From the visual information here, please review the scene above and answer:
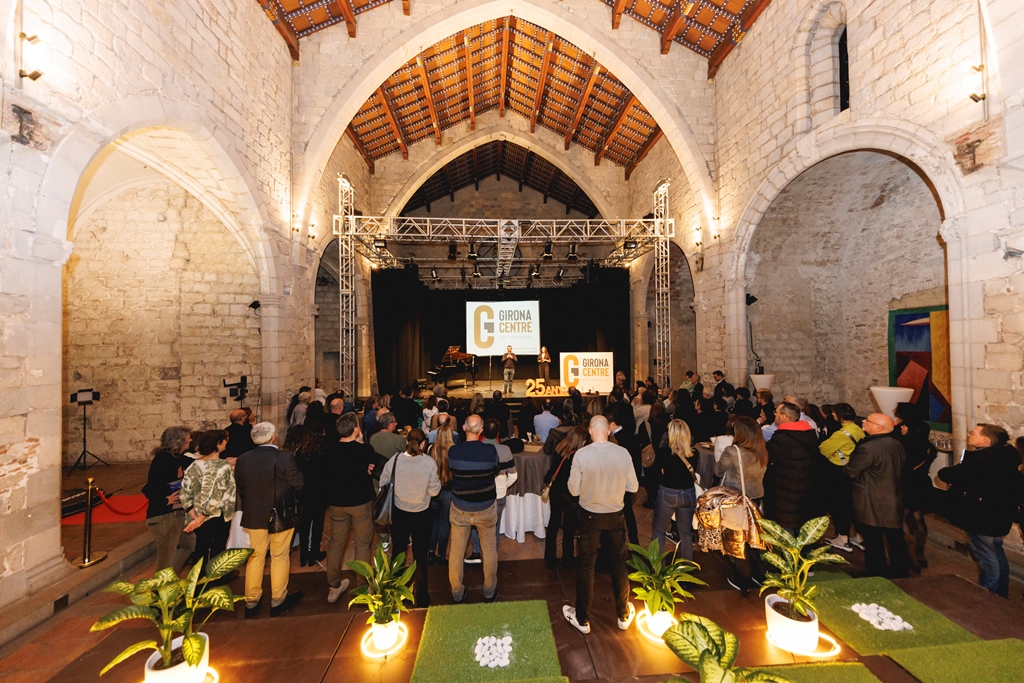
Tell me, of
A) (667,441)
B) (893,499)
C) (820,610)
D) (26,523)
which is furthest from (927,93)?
(26,523)

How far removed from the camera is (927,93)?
417 cm

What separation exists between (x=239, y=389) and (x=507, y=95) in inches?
424

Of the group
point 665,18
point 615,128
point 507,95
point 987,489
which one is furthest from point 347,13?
point 987,489

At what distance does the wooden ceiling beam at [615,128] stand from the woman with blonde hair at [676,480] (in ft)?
29.7

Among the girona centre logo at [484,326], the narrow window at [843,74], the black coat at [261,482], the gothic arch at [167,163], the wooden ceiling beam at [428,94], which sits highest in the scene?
the wooden ceiling beam at [428,94]

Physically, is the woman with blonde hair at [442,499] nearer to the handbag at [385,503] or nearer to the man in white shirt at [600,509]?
the handbag at [385,503]

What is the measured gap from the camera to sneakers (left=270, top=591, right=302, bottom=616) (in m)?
2.91

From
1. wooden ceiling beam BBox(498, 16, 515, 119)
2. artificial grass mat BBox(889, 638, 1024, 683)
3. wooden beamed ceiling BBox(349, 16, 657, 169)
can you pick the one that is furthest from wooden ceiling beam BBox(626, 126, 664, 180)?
artificial grass mat BBox(889, 638, 1024, 683)

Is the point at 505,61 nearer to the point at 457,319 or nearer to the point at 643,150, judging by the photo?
the point at 643,150

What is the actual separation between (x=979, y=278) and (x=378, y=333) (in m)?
10.9

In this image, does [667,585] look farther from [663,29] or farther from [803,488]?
[663,29]

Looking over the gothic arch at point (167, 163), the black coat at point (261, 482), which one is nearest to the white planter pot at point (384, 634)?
the black coat at point (261, 482)

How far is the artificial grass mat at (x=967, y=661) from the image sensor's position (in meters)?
2.16

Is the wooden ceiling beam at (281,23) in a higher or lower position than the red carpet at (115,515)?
higher
